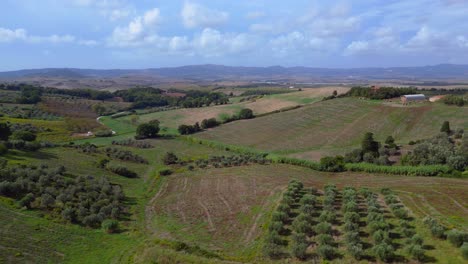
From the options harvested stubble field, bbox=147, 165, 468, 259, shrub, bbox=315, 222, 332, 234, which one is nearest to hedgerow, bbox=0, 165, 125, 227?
harvested stubble field, bbox=147, 165, 468, 259

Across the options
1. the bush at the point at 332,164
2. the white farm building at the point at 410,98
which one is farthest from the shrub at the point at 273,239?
the white farm building at the point at 410,98

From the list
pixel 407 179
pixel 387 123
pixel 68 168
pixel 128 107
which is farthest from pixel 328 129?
pixel 128 107

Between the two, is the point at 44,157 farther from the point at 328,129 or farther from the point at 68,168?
the point at 328,129

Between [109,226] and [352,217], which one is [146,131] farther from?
[352,217]

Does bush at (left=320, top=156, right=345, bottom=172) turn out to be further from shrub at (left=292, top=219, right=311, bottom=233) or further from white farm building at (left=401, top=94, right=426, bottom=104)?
white farm building at (left=401, top=94, right=426, bottom=104)

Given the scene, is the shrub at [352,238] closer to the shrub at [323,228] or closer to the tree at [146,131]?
the shrub at [323,228]

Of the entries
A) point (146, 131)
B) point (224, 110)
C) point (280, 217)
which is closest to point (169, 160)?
point (146, 131)

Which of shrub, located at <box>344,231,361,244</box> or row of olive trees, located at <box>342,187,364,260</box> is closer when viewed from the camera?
row of olive trees, located at <box>342,187,364,260</box>
